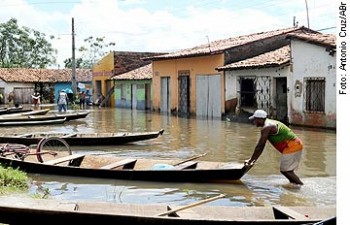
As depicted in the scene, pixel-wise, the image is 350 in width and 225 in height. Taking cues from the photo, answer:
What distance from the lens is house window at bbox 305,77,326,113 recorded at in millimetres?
19898

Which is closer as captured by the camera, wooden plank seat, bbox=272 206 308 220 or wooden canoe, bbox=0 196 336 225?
wooden canoe, bbox=0 196 336 225

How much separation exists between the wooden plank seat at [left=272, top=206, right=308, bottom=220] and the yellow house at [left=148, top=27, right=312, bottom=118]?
20111mm

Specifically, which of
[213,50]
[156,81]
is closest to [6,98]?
[156,81]

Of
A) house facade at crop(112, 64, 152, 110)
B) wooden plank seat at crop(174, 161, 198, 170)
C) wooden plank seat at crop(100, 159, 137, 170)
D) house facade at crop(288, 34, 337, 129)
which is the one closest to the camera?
wooden plank seat at crop(174, 161, 198, 170)

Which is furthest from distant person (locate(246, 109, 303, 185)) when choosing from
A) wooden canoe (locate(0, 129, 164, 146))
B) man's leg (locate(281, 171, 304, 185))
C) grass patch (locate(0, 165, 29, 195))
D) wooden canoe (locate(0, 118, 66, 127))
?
wooden canoe (locate(0, 118, 66, 127))

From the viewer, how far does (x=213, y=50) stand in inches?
1093

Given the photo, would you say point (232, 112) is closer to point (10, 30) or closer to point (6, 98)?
point (6, 98)

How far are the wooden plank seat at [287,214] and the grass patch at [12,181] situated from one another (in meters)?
4.52

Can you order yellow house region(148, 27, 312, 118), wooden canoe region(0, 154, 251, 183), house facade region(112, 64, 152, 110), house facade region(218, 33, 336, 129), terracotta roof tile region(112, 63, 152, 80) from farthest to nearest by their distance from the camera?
terracotta roof tile region(112, 63, 152, 80) < house facade region(112, 64, 152, 110) < yellow house region(148, 27, 312, 118) < house facade region(218, 33, 336, 129) < wooden canoe region(0, 154, 251, 183)

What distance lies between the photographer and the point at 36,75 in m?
51.5

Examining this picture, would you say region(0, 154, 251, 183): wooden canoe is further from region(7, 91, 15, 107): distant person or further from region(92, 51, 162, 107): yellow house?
region(7, 91, 15, 107): distant person

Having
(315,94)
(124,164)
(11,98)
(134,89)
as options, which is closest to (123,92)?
(134,89)

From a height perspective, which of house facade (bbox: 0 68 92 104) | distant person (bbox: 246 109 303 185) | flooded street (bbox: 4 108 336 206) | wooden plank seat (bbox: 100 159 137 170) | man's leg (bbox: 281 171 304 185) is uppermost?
house facade (bbox: 0 68 92 104)

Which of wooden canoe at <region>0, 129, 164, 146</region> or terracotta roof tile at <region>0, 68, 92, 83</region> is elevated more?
terracotta roof tile at <region>0, 68, 92, 83</region>
